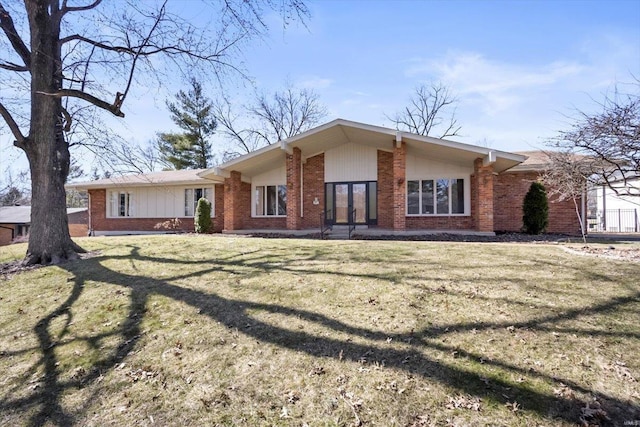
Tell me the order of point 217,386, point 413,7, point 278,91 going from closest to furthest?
point 217,386 → point 413,7 → point 278,91

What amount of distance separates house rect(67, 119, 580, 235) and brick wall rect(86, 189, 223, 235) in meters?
3.52

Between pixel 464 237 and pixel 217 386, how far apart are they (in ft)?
34.1

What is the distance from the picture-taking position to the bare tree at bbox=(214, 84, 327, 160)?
104 ft

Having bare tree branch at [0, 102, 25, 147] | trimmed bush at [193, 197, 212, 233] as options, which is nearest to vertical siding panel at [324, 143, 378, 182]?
trimmed bush at [193, 197, 212, 233]

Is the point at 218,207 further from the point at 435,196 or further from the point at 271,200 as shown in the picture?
the point at 435,196

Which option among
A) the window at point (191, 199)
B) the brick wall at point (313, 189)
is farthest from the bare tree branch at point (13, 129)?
the window at point (191, 199)

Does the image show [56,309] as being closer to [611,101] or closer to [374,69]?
[611,101]

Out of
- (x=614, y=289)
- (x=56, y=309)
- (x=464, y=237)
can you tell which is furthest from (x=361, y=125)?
(x=56, y=309)

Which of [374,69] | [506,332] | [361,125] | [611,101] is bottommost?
[506,332]

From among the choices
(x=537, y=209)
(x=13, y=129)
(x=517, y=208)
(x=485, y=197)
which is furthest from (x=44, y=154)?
(x=517, y=208)

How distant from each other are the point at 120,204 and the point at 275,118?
55.7 ft

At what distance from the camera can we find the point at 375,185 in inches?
579

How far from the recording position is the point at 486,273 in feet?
18.2

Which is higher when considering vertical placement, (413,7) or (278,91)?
(278,91)
